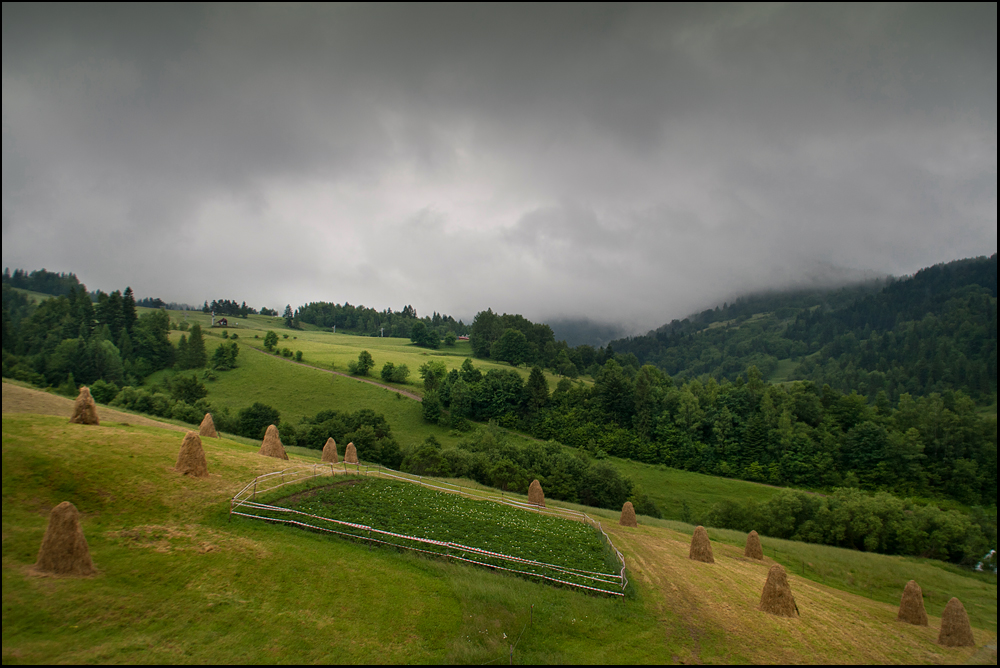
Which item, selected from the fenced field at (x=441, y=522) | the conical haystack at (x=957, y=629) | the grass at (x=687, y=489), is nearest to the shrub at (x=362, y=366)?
the grass at (x=687, y=489)

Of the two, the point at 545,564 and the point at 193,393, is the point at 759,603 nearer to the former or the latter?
the point at 545,564

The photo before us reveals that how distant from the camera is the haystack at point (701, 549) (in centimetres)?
3444

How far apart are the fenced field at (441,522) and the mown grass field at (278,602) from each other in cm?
121

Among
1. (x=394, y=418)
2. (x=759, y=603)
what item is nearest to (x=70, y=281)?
(x=394, y=418)

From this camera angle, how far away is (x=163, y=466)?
88.4 ft

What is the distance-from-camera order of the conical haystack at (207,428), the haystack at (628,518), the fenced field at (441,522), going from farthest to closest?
the haystack at (628,518) < the conical haystack at (207,428) < the fenced field at (441,522)

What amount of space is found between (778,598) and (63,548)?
117 ft

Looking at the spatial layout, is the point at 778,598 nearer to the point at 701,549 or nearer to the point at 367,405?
the point at 701,549

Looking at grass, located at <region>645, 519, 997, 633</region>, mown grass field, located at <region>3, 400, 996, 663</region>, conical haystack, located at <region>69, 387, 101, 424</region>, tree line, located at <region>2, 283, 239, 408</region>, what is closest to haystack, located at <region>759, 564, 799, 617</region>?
mown grass field, located at <region>3, 400, 996, 663</region>

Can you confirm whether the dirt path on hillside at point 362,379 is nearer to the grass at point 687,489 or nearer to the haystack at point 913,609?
the grass at point 687,489

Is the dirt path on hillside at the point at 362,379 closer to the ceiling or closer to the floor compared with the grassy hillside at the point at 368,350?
closer to the floor

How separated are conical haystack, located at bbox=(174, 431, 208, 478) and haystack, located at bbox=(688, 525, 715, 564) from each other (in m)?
37.0

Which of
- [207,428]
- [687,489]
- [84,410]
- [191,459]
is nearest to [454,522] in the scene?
[191,459]

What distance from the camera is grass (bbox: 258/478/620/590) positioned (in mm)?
28047
